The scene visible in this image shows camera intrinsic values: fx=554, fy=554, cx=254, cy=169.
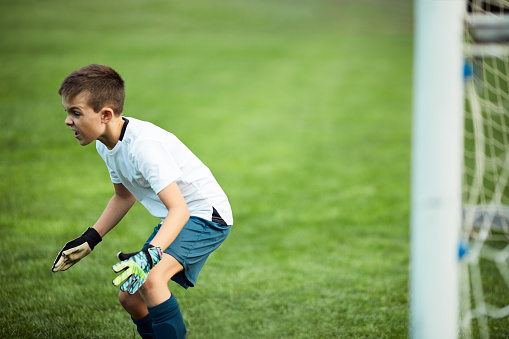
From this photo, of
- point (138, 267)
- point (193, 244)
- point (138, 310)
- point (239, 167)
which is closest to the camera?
point (138, 267)

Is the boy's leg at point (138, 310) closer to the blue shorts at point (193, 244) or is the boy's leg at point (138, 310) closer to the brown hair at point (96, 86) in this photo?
the blue shorts at point (193, 244)

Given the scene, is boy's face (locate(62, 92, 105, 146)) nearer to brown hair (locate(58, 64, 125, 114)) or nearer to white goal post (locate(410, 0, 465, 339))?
brown hair (locate(58, 64, 125, 114))

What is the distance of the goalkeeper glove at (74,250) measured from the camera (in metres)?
2.64

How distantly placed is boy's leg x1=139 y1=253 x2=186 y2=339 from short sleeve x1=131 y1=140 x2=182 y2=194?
368 mm

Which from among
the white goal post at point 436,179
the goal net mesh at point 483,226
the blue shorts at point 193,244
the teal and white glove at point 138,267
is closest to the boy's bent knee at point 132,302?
the blue shorts at point 193,244

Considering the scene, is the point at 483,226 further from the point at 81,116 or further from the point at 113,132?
the point at 81,116

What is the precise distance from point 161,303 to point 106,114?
862 mm

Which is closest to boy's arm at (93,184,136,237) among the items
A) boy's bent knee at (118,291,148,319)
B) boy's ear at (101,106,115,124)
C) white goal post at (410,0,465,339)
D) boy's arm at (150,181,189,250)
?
boy's bent knee at (118,291,148,319)

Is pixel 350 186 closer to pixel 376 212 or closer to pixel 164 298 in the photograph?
pixel 376 212

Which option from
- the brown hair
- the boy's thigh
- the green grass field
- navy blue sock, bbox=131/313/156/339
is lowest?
the green grass field

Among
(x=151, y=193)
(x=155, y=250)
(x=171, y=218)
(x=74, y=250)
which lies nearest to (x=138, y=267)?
(x=155, y=250)

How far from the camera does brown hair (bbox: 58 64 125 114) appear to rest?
2.38 m

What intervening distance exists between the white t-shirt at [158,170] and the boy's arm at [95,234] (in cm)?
10

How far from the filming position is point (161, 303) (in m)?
2.38
